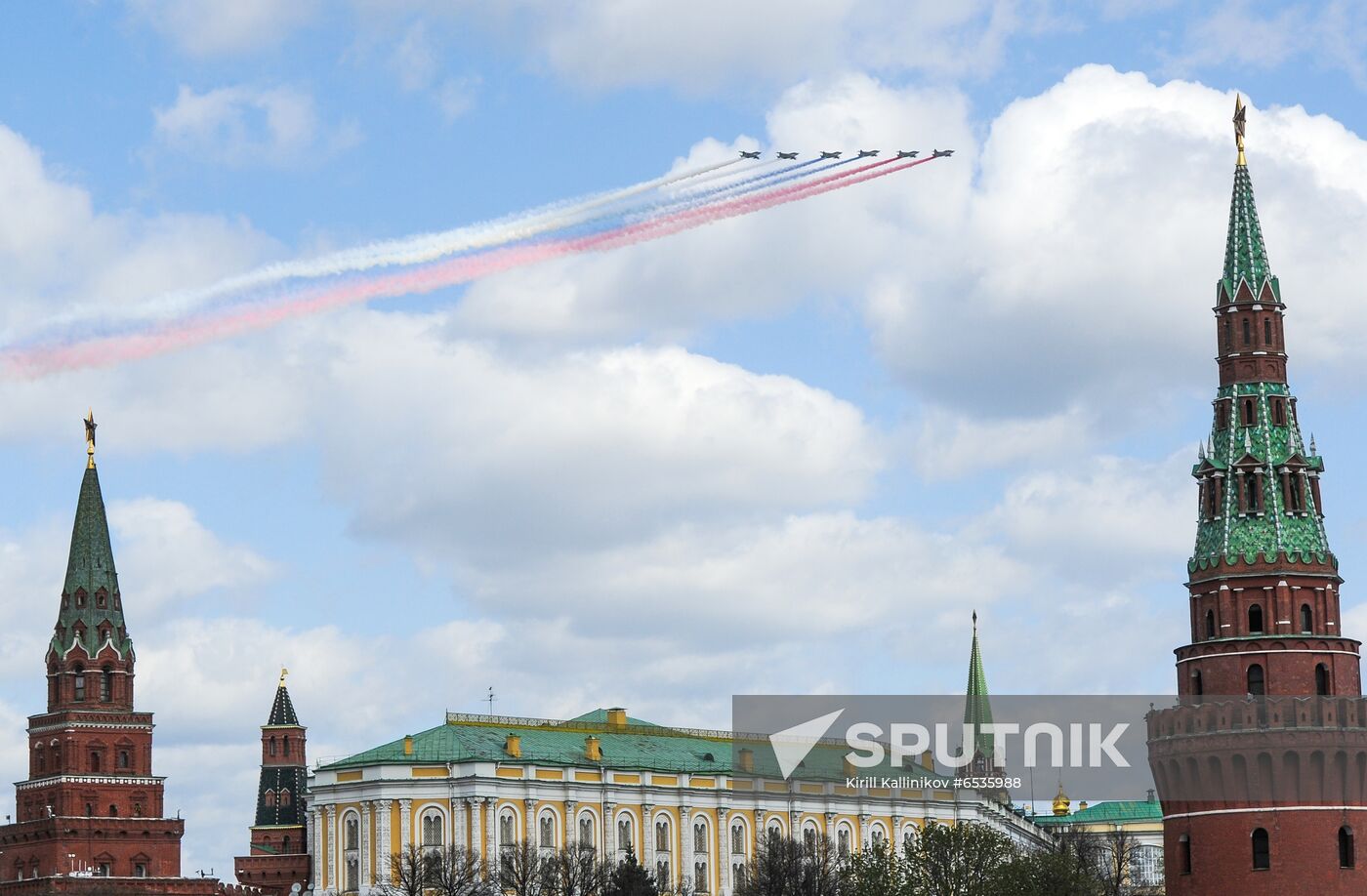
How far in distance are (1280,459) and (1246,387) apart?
536 cm

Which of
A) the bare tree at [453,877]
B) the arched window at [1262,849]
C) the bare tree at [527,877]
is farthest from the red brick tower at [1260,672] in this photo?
the bare tree at [453,877]

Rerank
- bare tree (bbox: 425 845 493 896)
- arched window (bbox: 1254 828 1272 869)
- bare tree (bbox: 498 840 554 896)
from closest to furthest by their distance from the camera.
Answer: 1. arched window (bbox: 1254 828 1272 869)
2. bare tree (bbox: 425 845 493 896)
3. bare tree (bbox: 498 840 554 896)

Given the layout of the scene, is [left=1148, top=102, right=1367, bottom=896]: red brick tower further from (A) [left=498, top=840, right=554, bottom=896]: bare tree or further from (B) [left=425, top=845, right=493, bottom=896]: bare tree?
(B) [left=425, top=845, right=493, bottom=896]: bare tree

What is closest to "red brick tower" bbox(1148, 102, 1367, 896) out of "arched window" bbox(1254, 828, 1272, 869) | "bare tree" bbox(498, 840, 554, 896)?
"arched window" bbox(1254, 828, 1272, 869)

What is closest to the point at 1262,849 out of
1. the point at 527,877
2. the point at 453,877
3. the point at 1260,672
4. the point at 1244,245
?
the point at 1260,672

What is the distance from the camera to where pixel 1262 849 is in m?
152

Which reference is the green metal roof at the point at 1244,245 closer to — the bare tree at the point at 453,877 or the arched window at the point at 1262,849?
the arched window at the point at 1262,849

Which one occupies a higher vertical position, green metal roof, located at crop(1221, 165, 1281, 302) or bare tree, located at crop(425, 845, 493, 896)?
green metal roof, located at crop(1221, 165, 1281, 302)

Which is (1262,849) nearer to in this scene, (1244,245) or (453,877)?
(1244,245)

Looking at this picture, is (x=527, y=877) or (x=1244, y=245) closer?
(x=1244, y=245)

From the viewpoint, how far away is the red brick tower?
497 ft

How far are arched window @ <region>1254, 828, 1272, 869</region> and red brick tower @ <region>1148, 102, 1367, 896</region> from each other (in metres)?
0.05

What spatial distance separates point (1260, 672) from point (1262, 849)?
9995 mm

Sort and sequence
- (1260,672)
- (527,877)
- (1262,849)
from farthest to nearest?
(527,877) < (1260,672) < (1262,849)
